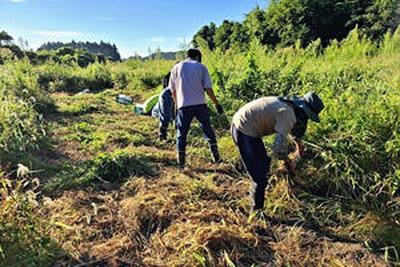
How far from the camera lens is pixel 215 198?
2.76 m

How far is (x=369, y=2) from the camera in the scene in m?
15.7

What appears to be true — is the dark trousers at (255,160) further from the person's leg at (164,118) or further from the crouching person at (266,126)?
the person's leg at (164,118)

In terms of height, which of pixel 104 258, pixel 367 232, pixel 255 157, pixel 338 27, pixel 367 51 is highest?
pixel 338 27

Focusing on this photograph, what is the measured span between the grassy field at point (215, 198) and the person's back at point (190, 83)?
775mm

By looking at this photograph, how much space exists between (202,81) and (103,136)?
2.02m

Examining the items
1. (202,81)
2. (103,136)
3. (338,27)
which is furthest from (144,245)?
(338,27)

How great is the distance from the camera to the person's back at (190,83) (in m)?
3.49

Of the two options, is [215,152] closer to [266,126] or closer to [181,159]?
[181,159]

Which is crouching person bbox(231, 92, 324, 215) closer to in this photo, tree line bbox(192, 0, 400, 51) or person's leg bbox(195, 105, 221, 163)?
person's leg bbox(195, 105, 221, 163)

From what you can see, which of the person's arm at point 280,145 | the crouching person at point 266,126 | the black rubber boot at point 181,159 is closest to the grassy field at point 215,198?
the black rubber boot at point 181,159

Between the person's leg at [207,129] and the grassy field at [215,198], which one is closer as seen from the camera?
the grassy field at [215,198]

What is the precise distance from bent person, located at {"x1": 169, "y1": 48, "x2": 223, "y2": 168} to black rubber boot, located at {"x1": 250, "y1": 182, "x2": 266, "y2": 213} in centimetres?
122

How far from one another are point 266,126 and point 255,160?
314 millimetres

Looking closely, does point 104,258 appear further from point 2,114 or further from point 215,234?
point 2,114
